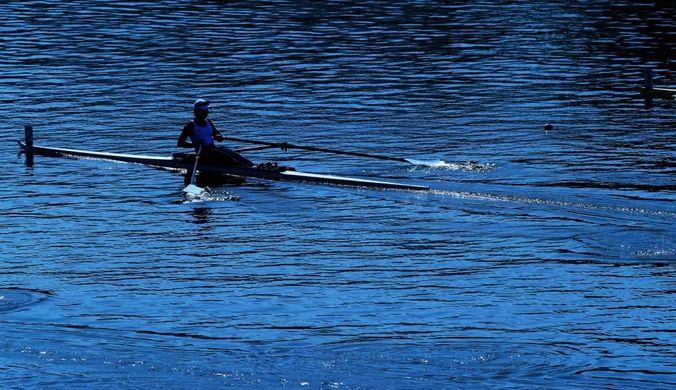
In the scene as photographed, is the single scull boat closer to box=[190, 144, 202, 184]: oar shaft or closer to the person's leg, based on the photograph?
the person's leg

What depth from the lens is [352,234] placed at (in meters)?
28.7

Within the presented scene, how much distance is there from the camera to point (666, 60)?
60281 mm

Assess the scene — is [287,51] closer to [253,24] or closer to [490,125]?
[253,24]

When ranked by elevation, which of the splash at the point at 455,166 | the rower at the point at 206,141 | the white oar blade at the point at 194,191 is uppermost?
the rower at the point at 206,141

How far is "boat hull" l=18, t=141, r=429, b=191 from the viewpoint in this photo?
107 feet

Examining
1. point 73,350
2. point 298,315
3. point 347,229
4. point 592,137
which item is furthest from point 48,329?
point 592,137

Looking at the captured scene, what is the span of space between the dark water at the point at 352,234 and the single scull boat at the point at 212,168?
0.99 ft

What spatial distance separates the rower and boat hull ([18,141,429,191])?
0.19 meters

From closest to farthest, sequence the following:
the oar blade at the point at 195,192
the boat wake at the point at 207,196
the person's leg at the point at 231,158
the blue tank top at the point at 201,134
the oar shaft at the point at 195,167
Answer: the boat wake at the point at 207,196, the oar blade at the point at 195,192, the oar shaft at the point at 195,167, the person's leg at the point at 231,158, the blue tank top at the point at 201,134

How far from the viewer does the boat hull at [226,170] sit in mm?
32750

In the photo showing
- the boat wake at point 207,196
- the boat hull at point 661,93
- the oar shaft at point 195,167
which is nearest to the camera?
the boat wake at point 207,196

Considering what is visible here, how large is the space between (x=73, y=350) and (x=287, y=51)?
44057mm

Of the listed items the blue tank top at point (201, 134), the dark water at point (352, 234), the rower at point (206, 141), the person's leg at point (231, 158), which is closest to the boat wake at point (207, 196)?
the dark water at point (352, 234)

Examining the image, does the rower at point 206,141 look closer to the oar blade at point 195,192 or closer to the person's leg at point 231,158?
the person's leg at point 231,158
